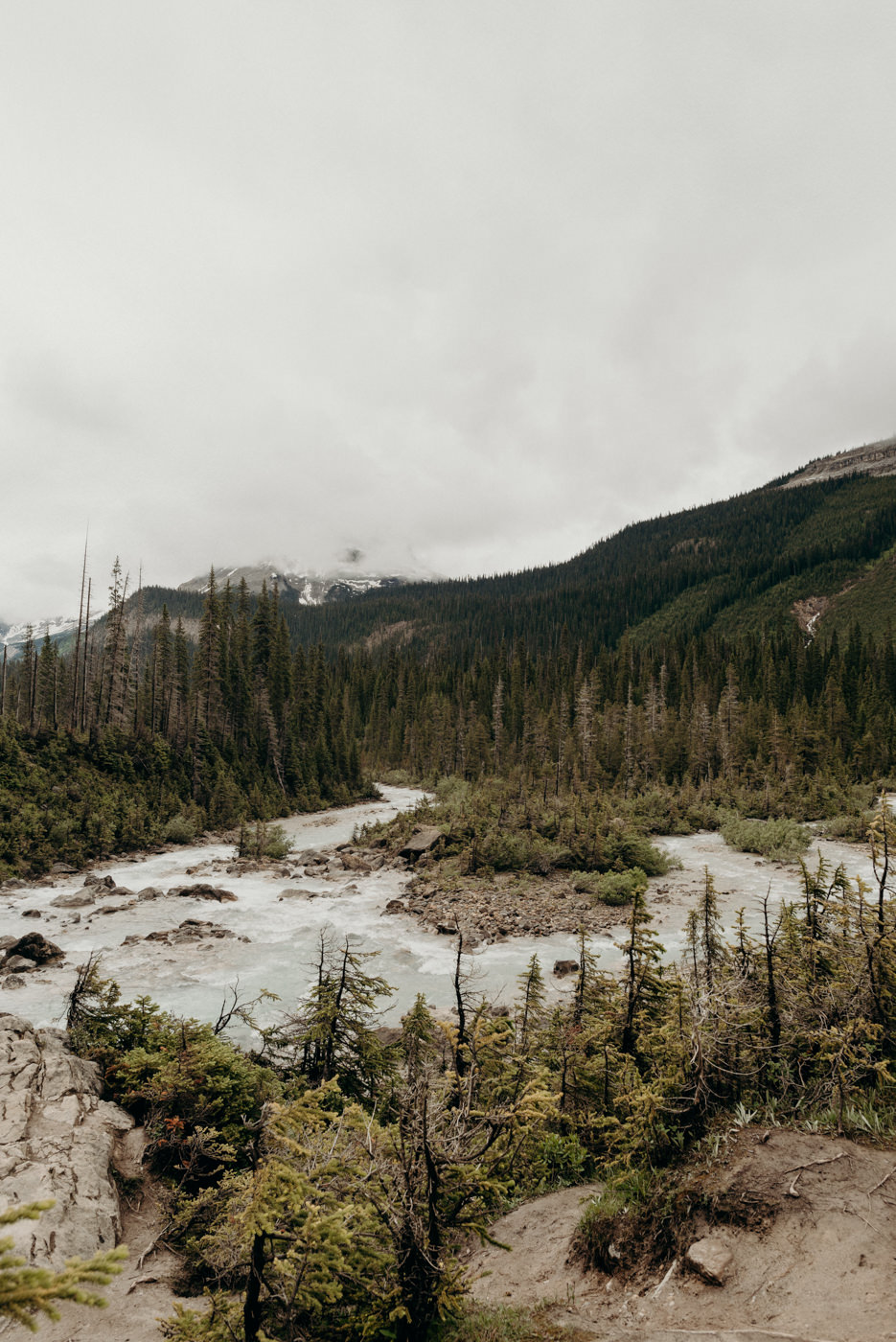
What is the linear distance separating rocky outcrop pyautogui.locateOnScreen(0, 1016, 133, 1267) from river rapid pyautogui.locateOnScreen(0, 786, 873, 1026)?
4777 millimetres

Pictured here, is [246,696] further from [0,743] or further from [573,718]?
[573,718]

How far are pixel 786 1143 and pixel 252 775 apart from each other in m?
52.6

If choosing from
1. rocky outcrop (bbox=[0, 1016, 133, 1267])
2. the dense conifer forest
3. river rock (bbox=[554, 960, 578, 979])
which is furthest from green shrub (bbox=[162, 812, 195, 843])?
rocky outcrop (bbox=[0, 1016, 133, 1267])

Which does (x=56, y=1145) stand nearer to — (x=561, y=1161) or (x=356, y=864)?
(x=561, y=1161)

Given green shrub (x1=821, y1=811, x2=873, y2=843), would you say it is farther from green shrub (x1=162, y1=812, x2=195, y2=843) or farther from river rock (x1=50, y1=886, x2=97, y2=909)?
green shrub (x1=162, y1=812, x2=195, y2=843)

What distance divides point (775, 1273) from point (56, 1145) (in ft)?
26.1

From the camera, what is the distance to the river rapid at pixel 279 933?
1677 centimetres

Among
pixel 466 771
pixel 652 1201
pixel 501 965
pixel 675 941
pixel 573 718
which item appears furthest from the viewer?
pixel 573 718

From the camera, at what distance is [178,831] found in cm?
3978

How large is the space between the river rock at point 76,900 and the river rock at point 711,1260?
89.0 feet

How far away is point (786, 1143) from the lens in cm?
Result: 569

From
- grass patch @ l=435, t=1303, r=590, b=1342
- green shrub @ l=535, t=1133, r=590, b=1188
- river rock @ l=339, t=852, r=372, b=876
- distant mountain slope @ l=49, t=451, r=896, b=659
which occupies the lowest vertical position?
river rock @ l=339, t=852, r=372, b=876

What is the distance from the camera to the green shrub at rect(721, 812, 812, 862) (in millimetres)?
32844

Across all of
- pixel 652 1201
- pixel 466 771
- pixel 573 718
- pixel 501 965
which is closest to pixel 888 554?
pixel 573 718
